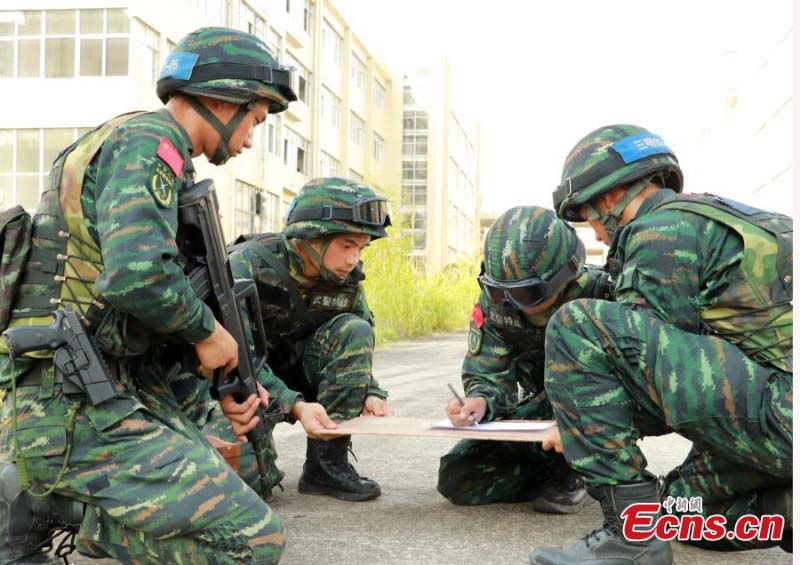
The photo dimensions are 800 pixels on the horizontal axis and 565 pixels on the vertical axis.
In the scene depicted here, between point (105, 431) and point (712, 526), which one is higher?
point (105, 431)

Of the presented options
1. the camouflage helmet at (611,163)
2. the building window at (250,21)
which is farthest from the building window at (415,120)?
the camouflage helmet at (611,163)

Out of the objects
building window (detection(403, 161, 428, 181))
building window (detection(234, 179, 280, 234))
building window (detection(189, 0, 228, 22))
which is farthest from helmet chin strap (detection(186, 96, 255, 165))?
building window (detection(403, 161, 428, 181))

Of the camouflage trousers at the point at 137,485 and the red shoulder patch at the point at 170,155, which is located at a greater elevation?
the red shoulder patch at the point at 170,155

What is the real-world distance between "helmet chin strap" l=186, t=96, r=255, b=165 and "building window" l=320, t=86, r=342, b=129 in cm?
3179

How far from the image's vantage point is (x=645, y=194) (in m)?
3.15

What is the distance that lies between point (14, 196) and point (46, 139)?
2.07 meters

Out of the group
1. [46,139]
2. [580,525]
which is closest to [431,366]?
[580,525]

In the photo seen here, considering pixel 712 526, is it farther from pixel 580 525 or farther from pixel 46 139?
pixel 46 139

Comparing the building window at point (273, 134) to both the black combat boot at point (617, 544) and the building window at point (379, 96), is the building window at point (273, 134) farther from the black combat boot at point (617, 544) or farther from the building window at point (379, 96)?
the black combat boot at point (617, 544)

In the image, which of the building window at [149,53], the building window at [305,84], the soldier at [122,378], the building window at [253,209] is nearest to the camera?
the soldier at [122,378]

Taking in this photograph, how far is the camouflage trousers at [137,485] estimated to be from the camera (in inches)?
99.7

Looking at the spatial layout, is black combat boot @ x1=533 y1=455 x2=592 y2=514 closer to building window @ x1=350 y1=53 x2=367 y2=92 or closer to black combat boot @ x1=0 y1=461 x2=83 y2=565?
black combat boot @ x1=0 y1=461 x2=83 y2=565

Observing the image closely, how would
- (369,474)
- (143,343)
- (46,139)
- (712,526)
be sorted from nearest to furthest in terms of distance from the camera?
(143,343) → (712,526) → (369,474) → (46,139)

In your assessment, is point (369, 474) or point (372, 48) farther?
point (372, 48)
